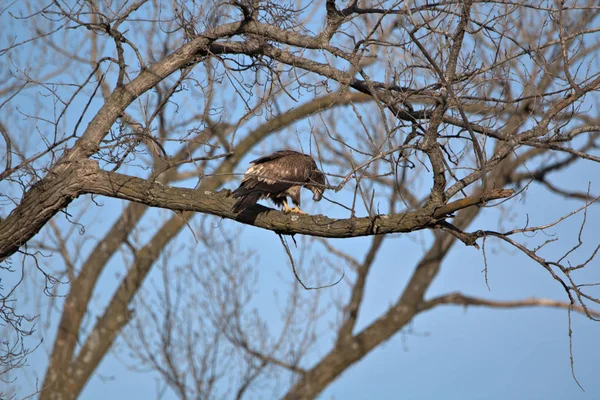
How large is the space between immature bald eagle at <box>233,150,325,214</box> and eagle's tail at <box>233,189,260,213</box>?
0.26 feet

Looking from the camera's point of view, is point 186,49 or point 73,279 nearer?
point 186,49

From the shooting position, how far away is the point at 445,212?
5.09m

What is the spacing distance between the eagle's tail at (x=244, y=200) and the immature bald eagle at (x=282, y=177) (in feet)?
0.26

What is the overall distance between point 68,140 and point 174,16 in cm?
150

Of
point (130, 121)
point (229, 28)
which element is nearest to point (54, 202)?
point (130, 121)

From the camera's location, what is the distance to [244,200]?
5527 mm

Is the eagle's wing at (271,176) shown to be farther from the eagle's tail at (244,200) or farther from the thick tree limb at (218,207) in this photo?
the thick tree limb at (218,207)

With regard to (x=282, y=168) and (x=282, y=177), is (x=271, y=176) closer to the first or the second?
(x=282, y=177)

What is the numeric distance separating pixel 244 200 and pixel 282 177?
3.19 ft

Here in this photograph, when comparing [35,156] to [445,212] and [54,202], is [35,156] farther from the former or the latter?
[445,212]

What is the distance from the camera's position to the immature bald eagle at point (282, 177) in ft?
19.4

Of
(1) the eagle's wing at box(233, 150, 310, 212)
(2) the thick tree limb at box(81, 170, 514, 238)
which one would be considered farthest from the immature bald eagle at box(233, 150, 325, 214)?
(2) the thick tree limb at box(81, 170, 514, 238)

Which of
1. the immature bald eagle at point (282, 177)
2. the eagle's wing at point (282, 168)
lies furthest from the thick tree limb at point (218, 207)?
the eagle's wing at point (282, 168)

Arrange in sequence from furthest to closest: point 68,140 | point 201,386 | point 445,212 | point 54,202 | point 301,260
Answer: point 301,260 < point 201,386 < point 68,140 < point 54,202 < point 445,212
